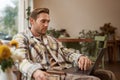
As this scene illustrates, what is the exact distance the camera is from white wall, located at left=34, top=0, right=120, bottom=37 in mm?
8031

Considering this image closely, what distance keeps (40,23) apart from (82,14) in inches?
235

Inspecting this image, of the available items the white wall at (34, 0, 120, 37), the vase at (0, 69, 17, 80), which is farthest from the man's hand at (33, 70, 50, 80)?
the white wall at (34, 0, 120, 37)

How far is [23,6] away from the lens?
6.45m

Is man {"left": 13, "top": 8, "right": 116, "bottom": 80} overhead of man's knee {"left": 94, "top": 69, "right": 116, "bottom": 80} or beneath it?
overhead

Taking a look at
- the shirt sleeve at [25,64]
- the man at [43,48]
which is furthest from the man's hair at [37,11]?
the shirt sleeve at [25,64]

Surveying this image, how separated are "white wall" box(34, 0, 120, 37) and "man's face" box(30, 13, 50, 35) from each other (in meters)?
5.74

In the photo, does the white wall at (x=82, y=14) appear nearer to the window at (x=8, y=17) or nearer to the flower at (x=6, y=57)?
the window at (x=8, y=17)

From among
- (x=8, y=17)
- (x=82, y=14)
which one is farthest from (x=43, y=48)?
(x=82, y=14)

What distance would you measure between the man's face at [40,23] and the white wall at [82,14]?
5735 millimetres

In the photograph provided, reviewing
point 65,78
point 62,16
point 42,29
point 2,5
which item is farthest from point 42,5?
point 65,78

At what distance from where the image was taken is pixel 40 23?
87.0 inches

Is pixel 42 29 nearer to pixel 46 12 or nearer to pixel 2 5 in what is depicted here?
pixel 46 12

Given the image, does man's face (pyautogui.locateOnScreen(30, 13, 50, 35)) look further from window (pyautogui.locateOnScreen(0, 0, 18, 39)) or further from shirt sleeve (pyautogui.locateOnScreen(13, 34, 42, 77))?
window (pyautogui.locateOnScreen(0, 0, 18, 39))

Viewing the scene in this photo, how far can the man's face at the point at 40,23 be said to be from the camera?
220 centimetres
